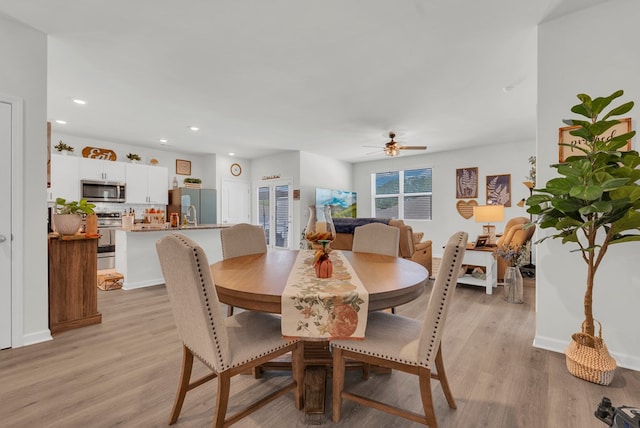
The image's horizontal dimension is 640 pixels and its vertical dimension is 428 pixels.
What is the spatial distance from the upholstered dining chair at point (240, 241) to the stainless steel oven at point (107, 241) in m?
3.68

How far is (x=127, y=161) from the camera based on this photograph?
5.99 meters

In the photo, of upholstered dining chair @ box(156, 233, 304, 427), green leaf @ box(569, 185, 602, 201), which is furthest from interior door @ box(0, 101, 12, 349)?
green leaf @ box(569, 185, 602, 201)

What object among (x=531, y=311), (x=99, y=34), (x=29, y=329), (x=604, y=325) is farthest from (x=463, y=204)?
(x=29, y=329)

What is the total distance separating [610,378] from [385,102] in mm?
3219

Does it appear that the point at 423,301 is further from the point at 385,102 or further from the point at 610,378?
the point at 385,102

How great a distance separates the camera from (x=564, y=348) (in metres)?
2.21

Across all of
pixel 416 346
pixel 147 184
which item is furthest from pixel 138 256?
pixel 416 346

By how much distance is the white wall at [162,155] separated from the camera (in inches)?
211

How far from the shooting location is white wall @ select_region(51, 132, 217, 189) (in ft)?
17.6

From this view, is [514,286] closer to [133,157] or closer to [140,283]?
[140,283]

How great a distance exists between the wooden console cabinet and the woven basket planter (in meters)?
3.78

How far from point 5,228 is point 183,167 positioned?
4.75 metres

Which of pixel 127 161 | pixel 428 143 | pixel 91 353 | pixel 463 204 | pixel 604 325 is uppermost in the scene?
pixel 428 143

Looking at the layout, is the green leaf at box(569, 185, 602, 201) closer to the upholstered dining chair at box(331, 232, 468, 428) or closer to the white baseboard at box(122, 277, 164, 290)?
the upholstered dining chair at box(331, 232, 468, 428)
